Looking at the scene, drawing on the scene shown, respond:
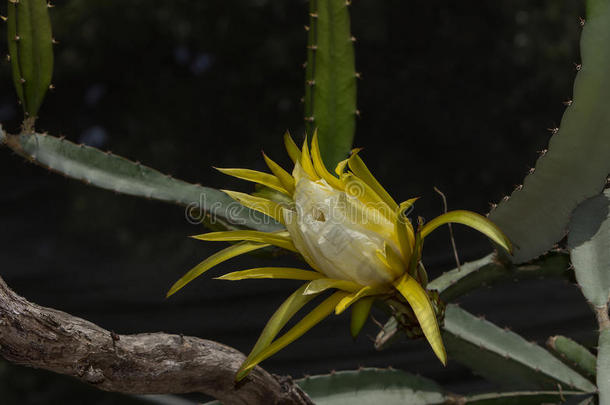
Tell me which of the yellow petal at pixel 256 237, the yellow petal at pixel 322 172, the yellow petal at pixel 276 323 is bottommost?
the yellow petal at pixel 276 323

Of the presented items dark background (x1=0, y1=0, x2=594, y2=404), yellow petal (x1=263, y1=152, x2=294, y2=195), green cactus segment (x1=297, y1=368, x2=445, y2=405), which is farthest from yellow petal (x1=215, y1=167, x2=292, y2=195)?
dark background (x1=0, y1=0, x2=594, y2=404)

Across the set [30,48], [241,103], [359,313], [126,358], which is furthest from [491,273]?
[241,103]

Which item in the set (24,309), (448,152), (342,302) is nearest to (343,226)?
(342,302)

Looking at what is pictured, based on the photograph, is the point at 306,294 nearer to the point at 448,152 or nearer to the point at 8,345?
the point at 8,345

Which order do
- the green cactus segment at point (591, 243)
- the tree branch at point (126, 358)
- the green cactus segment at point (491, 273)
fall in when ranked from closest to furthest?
the tree branch at point (126, 358) → the green cactus segment at point (591, 243) → the green cactus segment at point (491, 273)

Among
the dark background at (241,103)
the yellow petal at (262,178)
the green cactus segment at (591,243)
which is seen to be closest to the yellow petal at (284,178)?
the yellow petal at (262,178)

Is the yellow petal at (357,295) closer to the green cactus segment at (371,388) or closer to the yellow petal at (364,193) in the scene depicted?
the yellow petal at (364,193)
